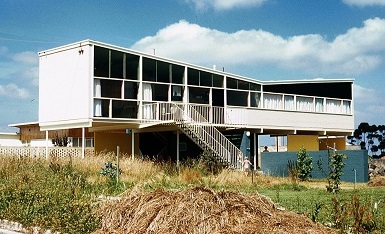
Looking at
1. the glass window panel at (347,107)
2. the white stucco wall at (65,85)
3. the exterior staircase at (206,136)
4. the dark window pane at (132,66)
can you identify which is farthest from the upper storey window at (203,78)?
the glass window panel at (347,107)

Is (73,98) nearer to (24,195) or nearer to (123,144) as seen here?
(123,144)

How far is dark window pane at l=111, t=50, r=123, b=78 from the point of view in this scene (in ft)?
99.2

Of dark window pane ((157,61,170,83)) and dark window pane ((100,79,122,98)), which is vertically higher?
dark window pane ((157,61,170,83))

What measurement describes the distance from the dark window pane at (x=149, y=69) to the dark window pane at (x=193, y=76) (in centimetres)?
251

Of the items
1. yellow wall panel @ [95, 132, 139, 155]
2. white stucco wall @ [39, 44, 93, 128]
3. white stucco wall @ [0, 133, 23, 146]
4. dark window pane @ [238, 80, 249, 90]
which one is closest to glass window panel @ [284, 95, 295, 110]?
dark window pane @ [238, 80, 249, 90]

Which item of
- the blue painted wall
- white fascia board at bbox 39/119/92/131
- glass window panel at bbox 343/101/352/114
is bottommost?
the blue painted wall

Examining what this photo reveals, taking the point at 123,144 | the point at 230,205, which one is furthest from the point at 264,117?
the point at 230,205

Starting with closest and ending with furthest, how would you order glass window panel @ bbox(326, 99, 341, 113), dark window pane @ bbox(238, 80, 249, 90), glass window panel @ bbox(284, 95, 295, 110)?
dark window pane @ bbox(238, 80, 249, 90) → glass window panel @ bbox(284, 95, 295, 110) → glass window panel @ bbox(326, 99, 341, 113)

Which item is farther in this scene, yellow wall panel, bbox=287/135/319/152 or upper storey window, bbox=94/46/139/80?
yellow wall panel, bbox=287/135/319/152

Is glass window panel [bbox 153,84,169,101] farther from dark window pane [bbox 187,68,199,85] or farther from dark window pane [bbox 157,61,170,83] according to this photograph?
dark window pane [bbox 187,68,199,85]

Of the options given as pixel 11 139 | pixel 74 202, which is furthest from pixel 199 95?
pixel 74 202

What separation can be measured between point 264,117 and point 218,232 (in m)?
28.4

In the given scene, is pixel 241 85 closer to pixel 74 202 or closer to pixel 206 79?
pixel 206 79

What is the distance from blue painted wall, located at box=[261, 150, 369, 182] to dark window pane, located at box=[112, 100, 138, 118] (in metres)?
7.94
